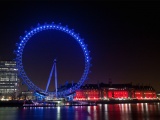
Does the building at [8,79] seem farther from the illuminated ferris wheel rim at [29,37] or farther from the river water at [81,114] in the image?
the river water at [81,114]

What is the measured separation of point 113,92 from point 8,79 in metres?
43.0

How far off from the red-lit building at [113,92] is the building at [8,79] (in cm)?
2426

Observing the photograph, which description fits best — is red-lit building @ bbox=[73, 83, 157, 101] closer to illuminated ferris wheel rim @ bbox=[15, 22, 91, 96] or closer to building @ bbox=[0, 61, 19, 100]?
building @ bbox=[0, 61, 19, 100]

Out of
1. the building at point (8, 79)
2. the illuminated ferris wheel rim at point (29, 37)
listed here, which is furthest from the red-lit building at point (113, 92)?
the illuminated ferris wheel rim at point (29, 37)

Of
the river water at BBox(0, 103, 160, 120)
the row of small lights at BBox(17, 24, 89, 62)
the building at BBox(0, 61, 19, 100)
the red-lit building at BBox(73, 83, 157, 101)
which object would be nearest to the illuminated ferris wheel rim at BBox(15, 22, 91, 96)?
the row of small lights at BBox(17, 24, 89, 62)

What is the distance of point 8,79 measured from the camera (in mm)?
88688

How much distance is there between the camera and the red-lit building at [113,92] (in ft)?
336

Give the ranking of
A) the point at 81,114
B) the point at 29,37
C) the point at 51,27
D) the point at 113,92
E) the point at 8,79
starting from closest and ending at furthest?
the point at 81,114, the point at 29,37, the point at 51,27, the point at 8,79, the point at 113,92

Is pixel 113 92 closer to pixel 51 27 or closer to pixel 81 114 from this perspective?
pixel 51 27

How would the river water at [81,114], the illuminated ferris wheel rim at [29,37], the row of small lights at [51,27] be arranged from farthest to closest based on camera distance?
the row of small lights at [51,27] → the illuminated ferris wheel rim at [29,37] → the river water at [81,114]

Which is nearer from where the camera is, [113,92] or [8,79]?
[8,79]

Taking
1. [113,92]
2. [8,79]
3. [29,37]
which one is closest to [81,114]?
[29,37]

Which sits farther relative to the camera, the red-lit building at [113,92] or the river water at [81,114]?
the red-lit building at [113,92]

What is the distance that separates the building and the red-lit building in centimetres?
2426
